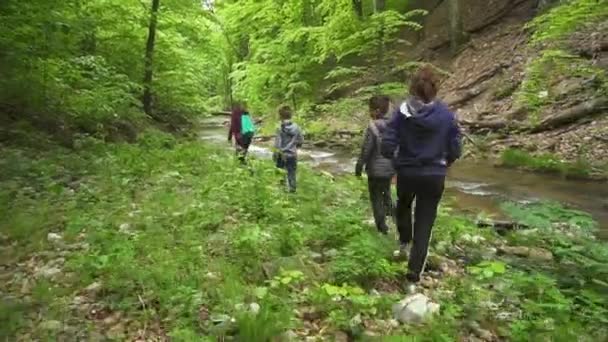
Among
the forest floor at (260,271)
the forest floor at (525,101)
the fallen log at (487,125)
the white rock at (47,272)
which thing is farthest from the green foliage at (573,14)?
the white rock at (47,272)

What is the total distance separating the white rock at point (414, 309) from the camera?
176 inches

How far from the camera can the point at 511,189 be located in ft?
38.6

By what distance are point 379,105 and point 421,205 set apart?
1.74 meters

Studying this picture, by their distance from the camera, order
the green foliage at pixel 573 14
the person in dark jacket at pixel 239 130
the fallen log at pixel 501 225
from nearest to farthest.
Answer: the fallen log at pixel 501 225, the green foliage at pixel 573 14, the person in dark jacket at pixel 239 130

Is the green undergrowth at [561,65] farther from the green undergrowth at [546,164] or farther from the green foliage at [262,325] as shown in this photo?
the green foliage at [262,325]

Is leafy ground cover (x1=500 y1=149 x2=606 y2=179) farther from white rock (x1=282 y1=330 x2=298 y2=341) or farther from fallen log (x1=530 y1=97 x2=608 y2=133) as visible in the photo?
white rock (x1=282 y1=330 x2=298 y2=341)

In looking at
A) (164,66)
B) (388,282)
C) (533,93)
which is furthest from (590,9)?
(164,66)

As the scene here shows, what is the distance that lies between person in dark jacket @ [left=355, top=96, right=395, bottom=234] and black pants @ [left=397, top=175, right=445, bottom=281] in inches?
47.6

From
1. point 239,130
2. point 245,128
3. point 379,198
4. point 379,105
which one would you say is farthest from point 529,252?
point 239,130

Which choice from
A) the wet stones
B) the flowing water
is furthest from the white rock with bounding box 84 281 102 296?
the flowing water

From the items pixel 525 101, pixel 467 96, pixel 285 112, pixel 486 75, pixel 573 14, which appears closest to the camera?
pixel 285 112

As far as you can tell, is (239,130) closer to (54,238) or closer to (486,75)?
(54,238)

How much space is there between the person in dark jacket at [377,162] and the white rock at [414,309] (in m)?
2.20

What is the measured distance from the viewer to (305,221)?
7238 millimetres
